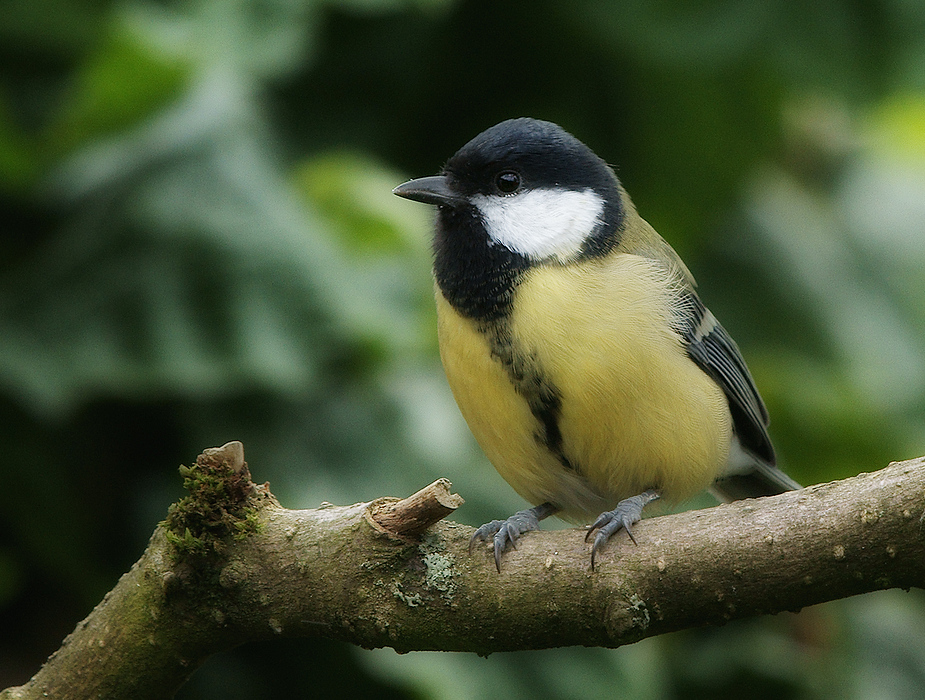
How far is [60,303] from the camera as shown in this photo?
3.48 meters

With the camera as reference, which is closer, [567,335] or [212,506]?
[212,506]

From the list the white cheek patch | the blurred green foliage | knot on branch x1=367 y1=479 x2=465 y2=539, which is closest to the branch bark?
knot on branch x1=367 y1=479 x2=465 y2=539

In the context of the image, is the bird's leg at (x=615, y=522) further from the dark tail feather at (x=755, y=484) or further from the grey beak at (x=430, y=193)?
the grey beak at (x=430, y=193)

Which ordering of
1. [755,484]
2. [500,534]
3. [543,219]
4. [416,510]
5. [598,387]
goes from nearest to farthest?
[416,510], [500,534], [598,387], [543,219], [755,484]

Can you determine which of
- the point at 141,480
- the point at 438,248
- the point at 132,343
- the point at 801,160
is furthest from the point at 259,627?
the point at 801,160

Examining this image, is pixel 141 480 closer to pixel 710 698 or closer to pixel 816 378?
pixel 710 698

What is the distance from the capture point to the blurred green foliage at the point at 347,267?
3428 millimetres

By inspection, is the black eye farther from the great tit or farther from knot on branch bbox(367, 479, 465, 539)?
knot on branch bbox(367, 479, 465, 539)

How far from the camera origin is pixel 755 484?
3.10m

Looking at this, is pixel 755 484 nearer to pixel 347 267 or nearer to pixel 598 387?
pixel 598 387

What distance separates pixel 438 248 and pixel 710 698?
2291 millimetres

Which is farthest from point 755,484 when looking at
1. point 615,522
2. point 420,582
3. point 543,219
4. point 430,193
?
point 420,582

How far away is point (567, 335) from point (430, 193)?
1.85 ft

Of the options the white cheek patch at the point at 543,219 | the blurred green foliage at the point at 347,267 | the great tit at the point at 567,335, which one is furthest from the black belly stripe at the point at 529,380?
the blurred green foliage at the point at 347,267
